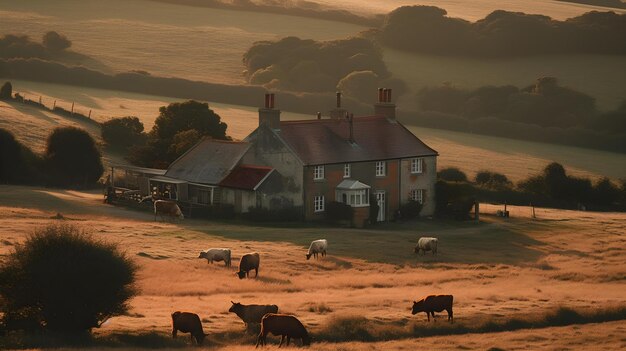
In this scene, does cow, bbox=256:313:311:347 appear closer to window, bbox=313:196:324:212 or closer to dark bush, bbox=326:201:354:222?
dark bush, bbox=326:201:354:222

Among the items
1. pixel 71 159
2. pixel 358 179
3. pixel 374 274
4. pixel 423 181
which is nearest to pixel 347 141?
pixel 358 179

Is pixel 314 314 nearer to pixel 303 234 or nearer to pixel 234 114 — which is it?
pixel 303 234

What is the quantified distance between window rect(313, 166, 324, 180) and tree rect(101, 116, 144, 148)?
90.1ft

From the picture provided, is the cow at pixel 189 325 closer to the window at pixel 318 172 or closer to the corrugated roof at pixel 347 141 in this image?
the corrugated roof at pixel 347 141

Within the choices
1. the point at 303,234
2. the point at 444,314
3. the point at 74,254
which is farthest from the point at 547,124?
the point at 74,254

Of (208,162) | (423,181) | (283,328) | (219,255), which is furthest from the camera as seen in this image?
(423,181)

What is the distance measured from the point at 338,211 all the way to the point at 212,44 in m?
93.0

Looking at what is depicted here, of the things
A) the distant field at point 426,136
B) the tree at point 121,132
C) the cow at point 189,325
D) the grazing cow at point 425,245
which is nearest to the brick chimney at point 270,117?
the grazing cow at point 425,245

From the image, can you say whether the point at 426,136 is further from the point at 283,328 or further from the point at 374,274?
the point at 283,328

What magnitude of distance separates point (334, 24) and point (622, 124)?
208ft

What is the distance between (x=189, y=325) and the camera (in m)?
41.1

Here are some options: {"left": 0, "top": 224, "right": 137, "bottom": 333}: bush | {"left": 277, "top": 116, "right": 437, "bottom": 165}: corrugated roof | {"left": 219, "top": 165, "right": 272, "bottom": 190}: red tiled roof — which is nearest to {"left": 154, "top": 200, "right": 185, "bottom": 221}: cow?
{"left": 219, "top": 165, "right": 272, "bottom": 190}: red tiled roof

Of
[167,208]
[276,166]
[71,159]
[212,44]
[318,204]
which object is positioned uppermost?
[212,44]

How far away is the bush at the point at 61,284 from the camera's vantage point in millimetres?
40625
